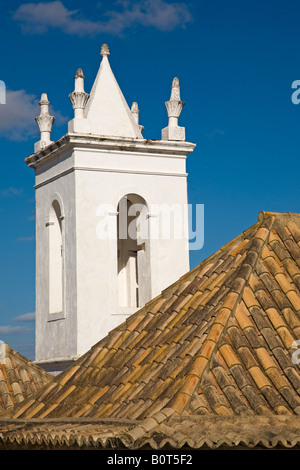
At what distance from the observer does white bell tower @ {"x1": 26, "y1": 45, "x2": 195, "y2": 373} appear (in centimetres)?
1702

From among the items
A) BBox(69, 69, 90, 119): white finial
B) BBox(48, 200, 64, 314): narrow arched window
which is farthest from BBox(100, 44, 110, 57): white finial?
BBox(48, 200, 64, 314): narrow arched window

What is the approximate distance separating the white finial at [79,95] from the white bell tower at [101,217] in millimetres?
16

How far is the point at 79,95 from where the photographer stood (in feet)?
56.3

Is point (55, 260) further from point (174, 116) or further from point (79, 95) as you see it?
point (174, 116)

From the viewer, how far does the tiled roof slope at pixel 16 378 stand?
1462cm

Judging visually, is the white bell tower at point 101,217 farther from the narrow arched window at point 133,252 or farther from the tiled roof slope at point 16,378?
the tiled roof slope at point 16,378

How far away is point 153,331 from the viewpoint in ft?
33.0

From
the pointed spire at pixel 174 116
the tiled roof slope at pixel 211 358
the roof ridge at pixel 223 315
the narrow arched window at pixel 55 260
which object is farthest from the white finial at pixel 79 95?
the roof ridge at pixel 223 315

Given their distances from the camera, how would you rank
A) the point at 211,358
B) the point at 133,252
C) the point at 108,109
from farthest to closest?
1. the point at 133,252
2. the point at 108,109
3. the point at 211,358

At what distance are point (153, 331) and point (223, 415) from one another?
8.02 feet

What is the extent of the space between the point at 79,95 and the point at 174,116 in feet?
5.75

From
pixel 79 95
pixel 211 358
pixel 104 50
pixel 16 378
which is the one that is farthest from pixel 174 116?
pixel 211 358

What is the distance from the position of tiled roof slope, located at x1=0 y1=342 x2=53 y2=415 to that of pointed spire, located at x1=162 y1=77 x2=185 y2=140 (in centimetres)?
468
